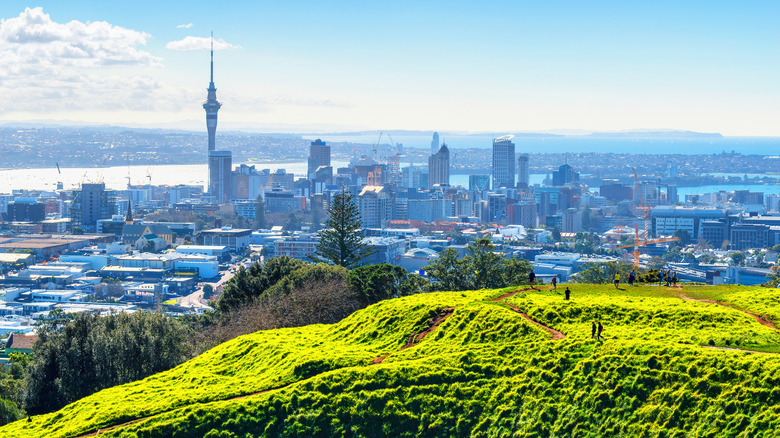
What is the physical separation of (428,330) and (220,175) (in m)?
152

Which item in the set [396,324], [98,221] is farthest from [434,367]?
[98,221]

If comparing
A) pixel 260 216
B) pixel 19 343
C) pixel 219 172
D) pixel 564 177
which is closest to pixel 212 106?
pixel 219 172

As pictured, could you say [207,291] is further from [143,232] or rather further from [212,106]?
[212,106]

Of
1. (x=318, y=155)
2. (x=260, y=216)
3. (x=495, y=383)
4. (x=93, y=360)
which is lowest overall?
(x=260, y=216)

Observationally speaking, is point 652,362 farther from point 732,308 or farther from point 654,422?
point 732,308

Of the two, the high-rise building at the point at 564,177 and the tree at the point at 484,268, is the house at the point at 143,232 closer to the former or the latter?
the tree at the point at 484,268

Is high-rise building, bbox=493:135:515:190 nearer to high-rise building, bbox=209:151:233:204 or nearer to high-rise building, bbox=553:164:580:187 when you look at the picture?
high-rise building, bbox=553:164:580:187

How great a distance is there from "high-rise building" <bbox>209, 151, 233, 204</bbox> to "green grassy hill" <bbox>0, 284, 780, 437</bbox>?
149762 millimetres

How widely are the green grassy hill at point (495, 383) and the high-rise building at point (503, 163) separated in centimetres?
16512

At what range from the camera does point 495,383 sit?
12953 mm

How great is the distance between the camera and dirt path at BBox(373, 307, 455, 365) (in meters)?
14.4

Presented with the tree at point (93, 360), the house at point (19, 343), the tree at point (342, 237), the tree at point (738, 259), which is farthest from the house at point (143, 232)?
the tree at point (93, 360)

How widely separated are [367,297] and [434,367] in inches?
508

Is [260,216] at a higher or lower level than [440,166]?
lower
